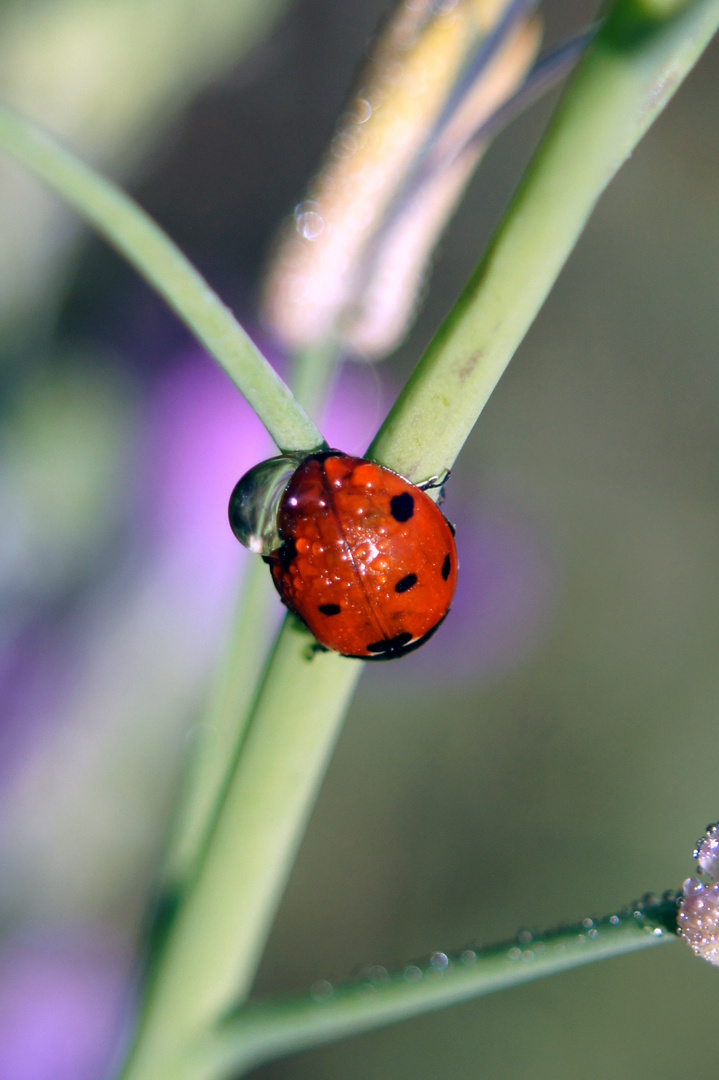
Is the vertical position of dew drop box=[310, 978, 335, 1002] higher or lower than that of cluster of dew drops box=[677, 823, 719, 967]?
lower

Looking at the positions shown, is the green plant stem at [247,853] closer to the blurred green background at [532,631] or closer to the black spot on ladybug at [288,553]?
the black spot on ladybug at [288,553]

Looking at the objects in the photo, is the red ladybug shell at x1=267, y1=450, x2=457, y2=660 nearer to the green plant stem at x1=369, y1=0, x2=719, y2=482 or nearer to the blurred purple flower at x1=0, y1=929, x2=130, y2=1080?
the green plant stem at x1=369, y1=0, x2=719, y2=482

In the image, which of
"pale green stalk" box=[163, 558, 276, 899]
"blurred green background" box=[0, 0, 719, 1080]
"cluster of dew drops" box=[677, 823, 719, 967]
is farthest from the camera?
"blurred green background" box=[0, 0, 719, 1080]

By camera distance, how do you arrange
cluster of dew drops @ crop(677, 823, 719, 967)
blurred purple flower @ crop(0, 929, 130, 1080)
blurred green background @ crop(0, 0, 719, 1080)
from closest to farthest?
cluster of dew drops @ crop(677, 823, 719, 967), blurred purple flower @ crop(0, 929, 130, 1080), blurred green background @ crop(0, 0, 719, 1080)

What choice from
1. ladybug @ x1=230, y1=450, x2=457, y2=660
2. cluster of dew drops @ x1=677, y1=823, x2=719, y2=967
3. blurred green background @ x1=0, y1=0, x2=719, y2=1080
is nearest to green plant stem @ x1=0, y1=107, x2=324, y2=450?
ladybug @ x1=230, y1=450, x2=457, y2=660

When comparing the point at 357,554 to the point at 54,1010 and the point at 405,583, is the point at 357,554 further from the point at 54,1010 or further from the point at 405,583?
the point at 54,1010

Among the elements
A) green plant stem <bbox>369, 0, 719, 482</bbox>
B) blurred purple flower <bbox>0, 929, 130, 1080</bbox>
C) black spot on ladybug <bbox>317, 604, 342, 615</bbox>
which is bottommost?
blurred purple flower <bbox>0, 929, 130, 1080</bbox>
